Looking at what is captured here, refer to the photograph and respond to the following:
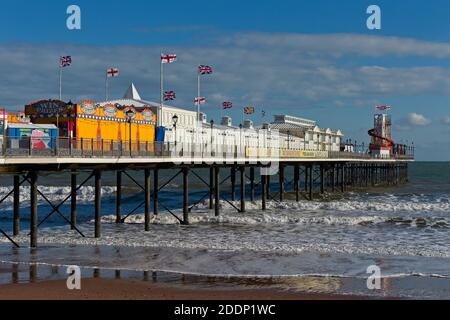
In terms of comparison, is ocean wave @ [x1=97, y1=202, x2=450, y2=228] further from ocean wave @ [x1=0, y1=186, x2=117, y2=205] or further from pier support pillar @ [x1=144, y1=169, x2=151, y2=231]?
ocean wave @ [x1=0, y1=186, x2=117, y2=205]

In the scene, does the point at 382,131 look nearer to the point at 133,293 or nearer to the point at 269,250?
the point at 269,250

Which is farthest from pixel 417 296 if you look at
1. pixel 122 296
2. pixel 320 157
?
pixel 320 157

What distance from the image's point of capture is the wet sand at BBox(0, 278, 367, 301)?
15758mm

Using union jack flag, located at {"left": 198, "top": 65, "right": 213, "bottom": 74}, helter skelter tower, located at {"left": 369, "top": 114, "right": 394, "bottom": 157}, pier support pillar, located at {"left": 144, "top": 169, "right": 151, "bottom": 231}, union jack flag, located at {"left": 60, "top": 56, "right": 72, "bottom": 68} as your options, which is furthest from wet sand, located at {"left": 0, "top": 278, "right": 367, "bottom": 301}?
helter skelter tower, located at {"left": 369, "top": 114, "right": 394, "bottom": 157}

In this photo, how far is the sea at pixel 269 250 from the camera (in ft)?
59.8

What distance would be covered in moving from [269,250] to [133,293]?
8680 millimetres

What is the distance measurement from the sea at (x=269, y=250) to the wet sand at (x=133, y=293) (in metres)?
0.80

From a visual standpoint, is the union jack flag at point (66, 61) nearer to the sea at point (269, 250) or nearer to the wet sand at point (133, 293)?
the sea at point (269, 250)

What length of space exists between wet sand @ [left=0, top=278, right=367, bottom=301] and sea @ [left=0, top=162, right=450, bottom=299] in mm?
804

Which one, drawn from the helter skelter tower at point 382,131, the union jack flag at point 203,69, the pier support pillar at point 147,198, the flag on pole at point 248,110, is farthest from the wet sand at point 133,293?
the helter skelter tower at point 382,131

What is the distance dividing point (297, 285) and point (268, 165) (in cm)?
2531

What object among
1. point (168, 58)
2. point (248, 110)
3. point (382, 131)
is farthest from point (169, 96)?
point (382, 131)

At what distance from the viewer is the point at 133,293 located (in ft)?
53.2
